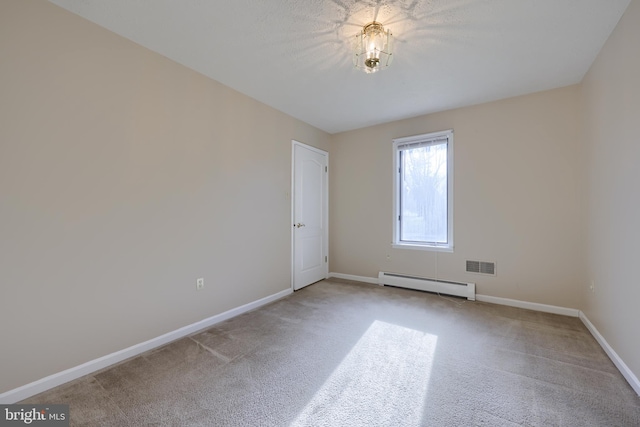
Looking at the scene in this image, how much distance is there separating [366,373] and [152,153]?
2552mm

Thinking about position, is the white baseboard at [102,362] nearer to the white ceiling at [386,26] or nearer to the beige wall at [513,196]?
the white ceiling at [386,26]

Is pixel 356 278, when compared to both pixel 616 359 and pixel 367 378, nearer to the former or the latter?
pixel 367 378

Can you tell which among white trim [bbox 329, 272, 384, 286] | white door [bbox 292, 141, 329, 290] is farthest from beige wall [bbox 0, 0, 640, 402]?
white trim [bbox 329, 272, 384, 286]

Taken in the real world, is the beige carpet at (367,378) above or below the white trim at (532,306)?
below

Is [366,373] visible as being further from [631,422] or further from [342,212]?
[342,212]

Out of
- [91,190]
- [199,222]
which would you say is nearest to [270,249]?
[199,222]

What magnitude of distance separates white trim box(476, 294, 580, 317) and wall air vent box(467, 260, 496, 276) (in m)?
0.32

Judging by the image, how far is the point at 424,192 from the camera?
3.91 metres

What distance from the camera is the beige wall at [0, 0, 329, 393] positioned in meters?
1.67

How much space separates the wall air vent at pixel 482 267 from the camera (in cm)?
341

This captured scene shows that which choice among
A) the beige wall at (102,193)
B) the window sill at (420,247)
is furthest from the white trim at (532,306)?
the beige wall at (102,193)

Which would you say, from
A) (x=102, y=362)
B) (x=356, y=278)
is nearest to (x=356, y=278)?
(x=356, y=278)

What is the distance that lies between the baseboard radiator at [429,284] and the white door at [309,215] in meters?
1.11

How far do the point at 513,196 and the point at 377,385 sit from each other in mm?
2867
